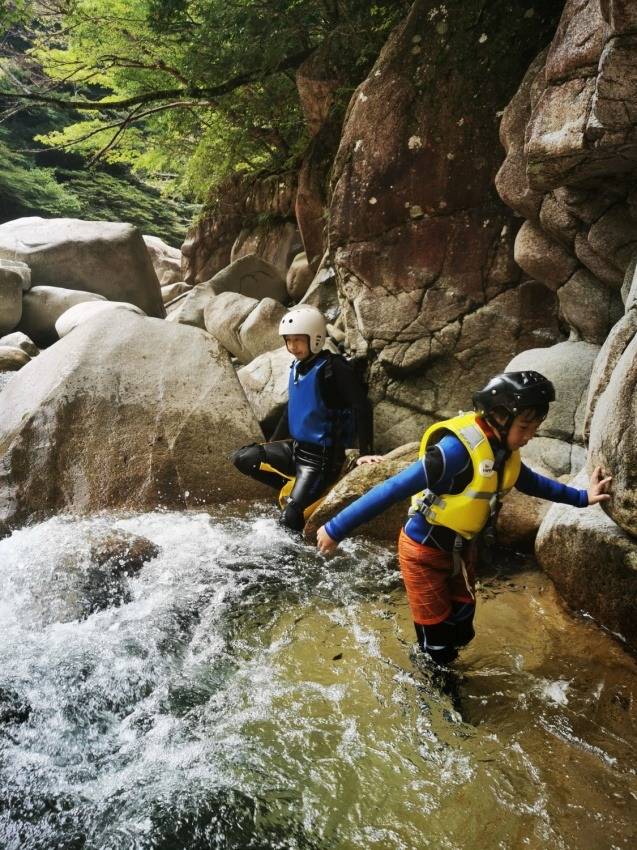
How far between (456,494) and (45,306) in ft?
42.5

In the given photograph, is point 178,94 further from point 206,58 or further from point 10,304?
point 10,304

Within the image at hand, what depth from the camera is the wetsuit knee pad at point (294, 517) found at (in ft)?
18.3

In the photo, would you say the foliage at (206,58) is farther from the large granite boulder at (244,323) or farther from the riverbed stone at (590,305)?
the riverbed stone at (590,305)

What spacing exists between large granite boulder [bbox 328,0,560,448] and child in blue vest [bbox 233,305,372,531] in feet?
5.19

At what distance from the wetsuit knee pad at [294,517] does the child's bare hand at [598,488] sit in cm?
289

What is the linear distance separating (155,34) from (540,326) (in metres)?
7.66

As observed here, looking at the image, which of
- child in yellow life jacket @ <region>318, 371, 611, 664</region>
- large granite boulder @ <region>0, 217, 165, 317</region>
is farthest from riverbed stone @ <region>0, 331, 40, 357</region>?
child in yellow life jacket @ <region>318, 371, 611, 664</region>

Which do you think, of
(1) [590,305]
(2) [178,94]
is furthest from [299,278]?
(1) [590,305]

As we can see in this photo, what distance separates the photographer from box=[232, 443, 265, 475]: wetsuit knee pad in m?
5.99

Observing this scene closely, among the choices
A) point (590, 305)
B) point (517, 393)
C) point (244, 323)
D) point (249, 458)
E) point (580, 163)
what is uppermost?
point (580, 163)

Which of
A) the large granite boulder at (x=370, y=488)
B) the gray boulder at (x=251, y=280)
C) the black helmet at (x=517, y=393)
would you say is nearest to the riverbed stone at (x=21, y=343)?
the gray boulder at (x=251, y=280)

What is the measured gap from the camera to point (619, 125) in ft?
12.1

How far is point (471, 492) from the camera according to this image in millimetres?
2998

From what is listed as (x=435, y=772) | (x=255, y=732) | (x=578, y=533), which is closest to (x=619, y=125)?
(x=578, y=533)
